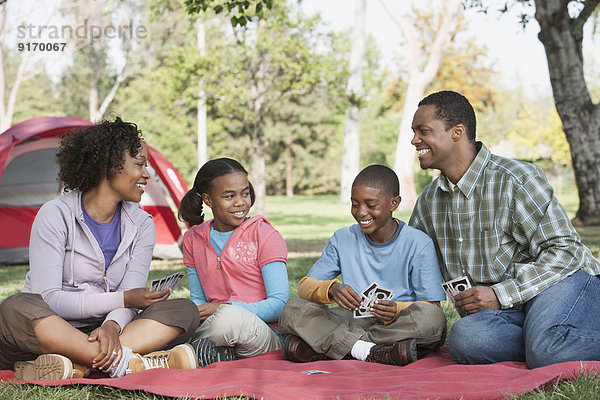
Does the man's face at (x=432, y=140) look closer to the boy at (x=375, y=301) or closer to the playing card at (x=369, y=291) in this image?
the boy at (x=375, y=301)

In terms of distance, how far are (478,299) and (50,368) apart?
1865 mm

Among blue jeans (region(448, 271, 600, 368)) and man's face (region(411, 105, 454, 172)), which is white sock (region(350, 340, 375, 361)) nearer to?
blue jeans (region(448, 271, 600, 368))

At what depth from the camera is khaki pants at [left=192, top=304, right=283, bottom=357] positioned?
302cm

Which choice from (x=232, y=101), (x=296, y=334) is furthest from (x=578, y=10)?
(x=296, y=334)

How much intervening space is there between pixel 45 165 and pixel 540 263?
7.21 meters

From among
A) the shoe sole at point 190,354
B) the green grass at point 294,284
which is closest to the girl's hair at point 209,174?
the shoe sole at point 190,354

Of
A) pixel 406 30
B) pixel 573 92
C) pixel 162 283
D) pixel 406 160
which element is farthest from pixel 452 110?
pixel 406 160

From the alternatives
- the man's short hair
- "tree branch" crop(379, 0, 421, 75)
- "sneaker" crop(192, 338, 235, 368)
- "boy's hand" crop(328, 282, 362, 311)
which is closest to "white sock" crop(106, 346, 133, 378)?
"sneaker" crop(192, 338, 235, 368)

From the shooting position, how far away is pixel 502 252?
10.1ft

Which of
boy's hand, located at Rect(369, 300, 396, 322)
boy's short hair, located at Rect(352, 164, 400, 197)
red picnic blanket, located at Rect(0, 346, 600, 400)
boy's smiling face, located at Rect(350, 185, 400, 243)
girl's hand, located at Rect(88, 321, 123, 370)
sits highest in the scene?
boy's short hair, located at Rect(352, 164, 400, 197)

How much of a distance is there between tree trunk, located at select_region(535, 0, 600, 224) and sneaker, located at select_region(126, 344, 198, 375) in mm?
7914

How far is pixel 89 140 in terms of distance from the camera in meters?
3.18

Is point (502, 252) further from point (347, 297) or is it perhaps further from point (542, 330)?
point (347, 297)

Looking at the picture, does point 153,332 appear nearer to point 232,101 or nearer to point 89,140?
point 89,140
